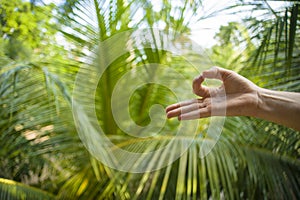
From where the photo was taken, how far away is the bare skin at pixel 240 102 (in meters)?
0.75

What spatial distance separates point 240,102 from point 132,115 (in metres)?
0.65

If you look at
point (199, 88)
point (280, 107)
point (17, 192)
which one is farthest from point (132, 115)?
point (280, 107)

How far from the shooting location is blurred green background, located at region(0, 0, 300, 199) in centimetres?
119

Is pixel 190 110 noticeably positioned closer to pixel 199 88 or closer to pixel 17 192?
pixel 199 88

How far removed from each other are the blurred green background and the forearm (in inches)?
18.4

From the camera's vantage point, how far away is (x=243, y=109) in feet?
2.53

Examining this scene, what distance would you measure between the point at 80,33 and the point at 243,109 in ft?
2.00

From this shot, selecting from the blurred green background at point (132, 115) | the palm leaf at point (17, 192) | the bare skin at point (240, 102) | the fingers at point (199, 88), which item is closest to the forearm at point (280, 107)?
the bare skin at point (240, 102)

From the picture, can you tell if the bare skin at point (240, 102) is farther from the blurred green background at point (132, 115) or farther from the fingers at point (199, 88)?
the blurred green background at point (132, 115)

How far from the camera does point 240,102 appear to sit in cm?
77

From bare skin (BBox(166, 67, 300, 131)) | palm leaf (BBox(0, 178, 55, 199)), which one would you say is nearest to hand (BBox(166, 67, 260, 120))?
bare skin (BBox(166, 67, 300, 131))

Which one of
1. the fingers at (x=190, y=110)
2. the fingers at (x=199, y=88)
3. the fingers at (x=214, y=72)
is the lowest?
the fingers at (x=190, y=110)

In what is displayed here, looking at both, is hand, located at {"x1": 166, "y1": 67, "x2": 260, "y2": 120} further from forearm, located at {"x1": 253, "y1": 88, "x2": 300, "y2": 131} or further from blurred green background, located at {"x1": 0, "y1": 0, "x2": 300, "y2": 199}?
blurred green background, located at {"x1": 0, "y1": 0, "x2": 300, "y2": 199}

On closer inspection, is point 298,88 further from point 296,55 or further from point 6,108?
point 6,108
